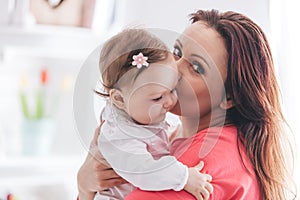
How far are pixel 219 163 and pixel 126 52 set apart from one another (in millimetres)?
187

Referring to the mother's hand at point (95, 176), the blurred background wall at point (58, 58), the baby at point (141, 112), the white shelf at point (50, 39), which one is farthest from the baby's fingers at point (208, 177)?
the white shelf at point (50, 39)

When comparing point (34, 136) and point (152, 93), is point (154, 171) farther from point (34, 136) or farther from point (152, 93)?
point (34, 136)

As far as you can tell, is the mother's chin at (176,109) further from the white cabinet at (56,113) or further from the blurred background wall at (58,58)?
the white cabinet at (56,113)

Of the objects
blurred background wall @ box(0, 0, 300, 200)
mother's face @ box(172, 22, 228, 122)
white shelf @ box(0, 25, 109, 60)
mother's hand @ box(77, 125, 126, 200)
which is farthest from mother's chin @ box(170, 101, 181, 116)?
white shelf @ box(0, 25, 109, 60)

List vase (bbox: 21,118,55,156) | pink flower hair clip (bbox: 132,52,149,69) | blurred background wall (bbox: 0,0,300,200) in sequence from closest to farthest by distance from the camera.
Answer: pink flower hair clip (bbox: 132,52,149,69)
blurred background wall (bbox: 0,0,300,200)
vase (bbox: 21,118,55,156)

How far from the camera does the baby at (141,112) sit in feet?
2.36

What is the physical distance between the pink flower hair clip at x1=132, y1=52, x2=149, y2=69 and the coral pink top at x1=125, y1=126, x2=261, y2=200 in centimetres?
13

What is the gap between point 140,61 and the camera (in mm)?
714

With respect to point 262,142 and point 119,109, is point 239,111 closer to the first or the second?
point 262,142

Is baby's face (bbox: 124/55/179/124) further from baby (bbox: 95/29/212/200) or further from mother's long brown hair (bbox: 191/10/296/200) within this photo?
mother's long brown hair (bbox: 191/10/296/200)

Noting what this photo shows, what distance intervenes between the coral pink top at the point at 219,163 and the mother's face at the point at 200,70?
38 mm

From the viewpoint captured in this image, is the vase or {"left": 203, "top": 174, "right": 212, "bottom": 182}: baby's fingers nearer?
{"left": 203, "top": 174, "right": 212, "bottom": 182}: baby's fingers

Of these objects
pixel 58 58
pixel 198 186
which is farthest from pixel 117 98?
pixel 58 58

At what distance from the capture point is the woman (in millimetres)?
768
